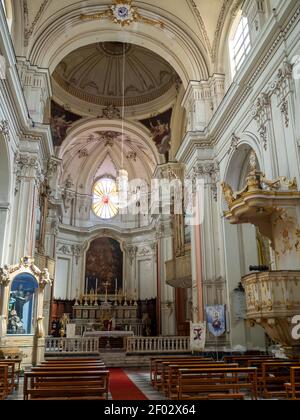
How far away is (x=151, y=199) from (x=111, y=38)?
31.6 ft

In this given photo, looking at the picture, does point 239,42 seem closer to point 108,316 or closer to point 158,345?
point 158,345

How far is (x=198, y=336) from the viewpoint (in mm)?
11219

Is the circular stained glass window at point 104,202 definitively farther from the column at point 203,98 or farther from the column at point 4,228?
the column at point 4,228

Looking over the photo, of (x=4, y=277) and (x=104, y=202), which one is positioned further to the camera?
(x=104, y=202)

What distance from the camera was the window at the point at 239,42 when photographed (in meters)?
11.9

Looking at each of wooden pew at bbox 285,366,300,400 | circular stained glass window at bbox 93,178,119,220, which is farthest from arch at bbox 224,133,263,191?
circular stained glass window at bbox 93,178,119,220

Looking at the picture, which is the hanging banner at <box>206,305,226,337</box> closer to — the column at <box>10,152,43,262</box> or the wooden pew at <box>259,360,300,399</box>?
the wooden pew at <box>259,360,300,399</box>

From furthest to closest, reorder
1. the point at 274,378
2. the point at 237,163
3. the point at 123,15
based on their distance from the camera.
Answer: the point at 123,15, the point at 237,163, the point at 274,378

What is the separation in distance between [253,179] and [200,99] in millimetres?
7062

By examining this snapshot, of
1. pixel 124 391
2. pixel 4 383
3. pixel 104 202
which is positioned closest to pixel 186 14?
pixel 124 391

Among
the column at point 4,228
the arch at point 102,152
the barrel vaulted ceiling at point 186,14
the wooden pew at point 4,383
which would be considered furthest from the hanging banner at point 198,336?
the arch at point 102,152
